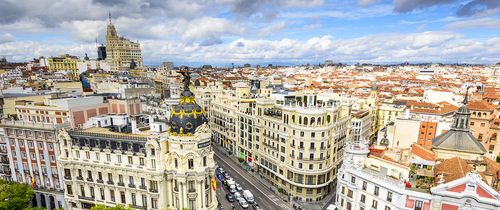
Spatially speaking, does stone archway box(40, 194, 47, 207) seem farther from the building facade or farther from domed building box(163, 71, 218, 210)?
domed building box(163, 71, 218, 210)

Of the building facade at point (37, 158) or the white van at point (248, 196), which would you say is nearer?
the building facade at point (37, 158)

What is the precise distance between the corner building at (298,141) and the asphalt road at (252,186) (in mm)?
4402

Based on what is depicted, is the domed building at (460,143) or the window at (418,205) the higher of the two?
the domed building at (460,143)

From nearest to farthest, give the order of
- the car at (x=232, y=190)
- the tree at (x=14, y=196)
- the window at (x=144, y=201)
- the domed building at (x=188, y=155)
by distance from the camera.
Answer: the tree at (x=14, y=196), the domed building at (x=188, y=155), the window at (x=144, y=201), the car at (x=232, y=190)

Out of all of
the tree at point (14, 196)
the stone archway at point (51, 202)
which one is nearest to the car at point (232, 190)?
the stone archway at point (51, 202)

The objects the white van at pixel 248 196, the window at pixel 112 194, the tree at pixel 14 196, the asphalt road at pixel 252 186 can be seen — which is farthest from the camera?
the asphalt road at pixel 252 186

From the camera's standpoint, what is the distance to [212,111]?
130 metres

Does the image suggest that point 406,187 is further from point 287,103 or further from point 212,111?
point 212,111

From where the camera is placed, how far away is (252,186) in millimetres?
91125

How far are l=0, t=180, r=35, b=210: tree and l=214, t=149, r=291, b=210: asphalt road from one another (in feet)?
150

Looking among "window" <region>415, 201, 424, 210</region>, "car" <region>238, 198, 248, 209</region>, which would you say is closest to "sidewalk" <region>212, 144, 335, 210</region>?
"car" <region>238, 198, 248, 209</region>

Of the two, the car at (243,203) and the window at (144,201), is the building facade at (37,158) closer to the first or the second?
the window at (144,201)

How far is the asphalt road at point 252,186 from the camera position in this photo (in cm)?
8054

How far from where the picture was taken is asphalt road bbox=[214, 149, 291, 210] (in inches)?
3171
